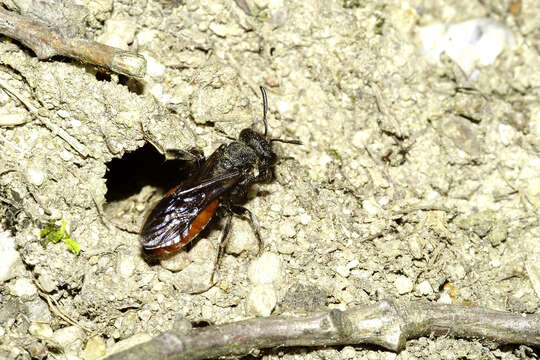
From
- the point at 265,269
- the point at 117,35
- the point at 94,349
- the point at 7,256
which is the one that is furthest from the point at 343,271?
the point at 117,35

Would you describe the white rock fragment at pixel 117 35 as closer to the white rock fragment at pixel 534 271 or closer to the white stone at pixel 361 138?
the white stone at pixel 361 138

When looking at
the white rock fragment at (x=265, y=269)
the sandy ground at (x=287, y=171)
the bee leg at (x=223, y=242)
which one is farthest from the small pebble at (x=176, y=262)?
the white rock fragment at (x=265, y=269)

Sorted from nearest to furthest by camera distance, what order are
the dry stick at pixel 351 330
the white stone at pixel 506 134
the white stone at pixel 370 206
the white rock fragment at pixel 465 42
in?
the dry stick at pixel 351 330 → the white stone at pixel 370 206 → the white stone at pixel 506 134 → the white rock fragment at pixel 465 42

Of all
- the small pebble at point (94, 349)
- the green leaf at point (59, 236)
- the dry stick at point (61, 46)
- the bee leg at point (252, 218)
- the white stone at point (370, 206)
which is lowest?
the small pebble at point (94, 349)

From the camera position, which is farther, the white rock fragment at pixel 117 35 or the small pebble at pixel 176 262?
the white rock fragment at pixel 117 35

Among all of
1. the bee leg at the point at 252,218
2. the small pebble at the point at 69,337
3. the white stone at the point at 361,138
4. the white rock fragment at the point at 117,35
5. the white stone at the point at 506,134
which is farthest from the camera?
the white stone at the point at 506,134

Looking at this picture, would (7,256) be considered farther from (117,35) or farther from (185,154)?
(117,35)
